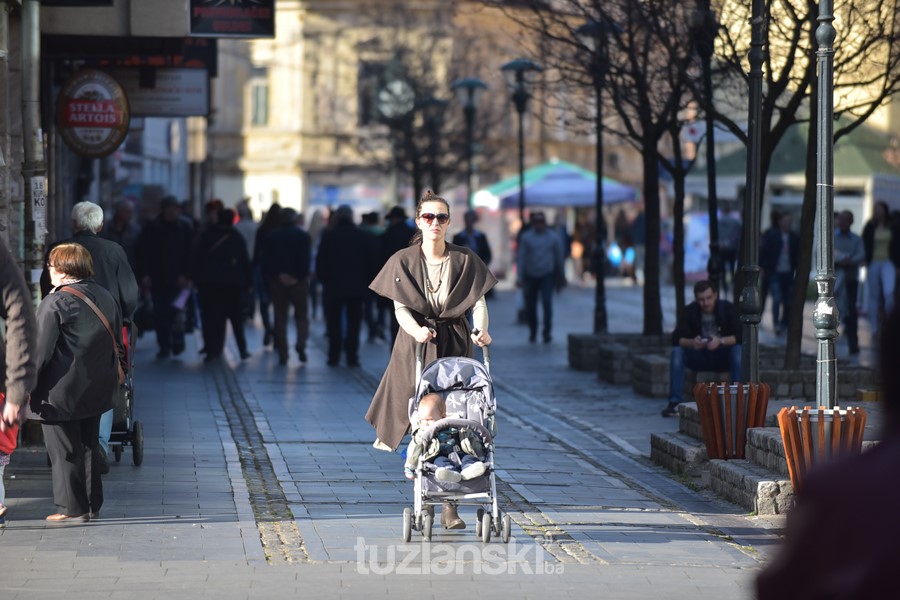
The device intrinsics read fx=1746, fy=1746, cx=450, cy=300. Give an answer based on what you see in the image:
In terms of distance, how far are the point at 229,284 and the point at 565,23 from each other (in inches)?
186

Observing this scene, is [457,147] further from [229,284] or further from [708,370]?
[708,370]

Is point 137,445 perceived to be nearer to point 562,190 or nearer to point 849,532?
point 849,532

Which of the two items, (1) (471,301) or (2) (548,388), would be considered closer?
(1) (471,301)

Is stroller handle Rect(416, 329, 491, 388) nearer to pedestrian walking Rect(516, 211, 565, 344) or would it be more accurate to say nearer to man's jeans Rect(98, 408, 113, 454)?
man's jeans Rect(98, 408, 113, 454)

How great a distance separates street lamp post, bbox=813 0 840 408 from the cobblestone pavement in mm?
912

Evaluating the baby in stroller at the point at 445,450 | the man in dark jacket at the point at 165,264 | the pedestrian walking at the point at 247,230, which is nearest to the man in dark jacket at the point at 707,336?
the baby in stroller at the point at 445,450

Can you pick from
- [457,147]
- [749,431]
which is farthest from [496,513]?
[457,147]

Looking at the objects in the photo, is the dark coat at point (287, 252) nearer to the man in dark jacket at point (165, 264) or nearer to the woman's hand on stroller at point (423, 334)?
the man in dark jacket at point (165, 264)

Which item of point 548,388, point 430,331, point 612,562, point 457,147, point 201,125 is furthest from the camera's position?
point 201,125

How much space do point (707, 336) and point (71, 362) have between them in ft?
21.8

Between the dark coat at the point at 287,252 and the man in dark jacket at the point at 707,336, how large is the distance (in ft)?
22.7

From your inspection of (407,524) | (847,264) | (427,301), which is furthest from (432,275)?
(847,264)

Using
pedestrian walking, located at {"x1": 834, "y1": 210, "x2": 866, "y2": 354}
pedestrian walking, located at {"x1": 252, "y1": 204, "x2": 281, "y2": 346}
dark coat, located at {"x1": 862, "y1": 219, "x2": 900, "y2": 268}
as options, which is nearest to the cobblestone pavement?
pedestrian walking, located at {"x1": 252, "y1": 204, "x2": 281, "y2": 346}

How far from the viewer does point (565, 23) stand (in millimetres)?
17594
